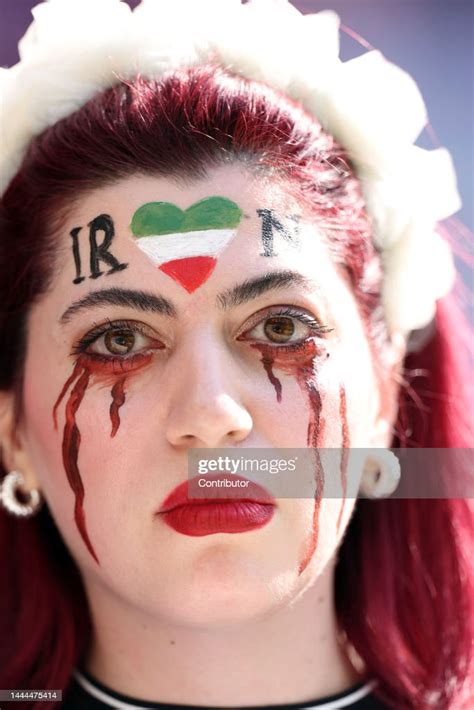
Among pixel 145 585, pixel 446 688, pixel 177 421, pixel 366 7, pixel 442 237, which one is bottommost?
pixel 446 688

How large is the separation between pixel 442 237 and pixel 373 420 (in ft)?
1.48

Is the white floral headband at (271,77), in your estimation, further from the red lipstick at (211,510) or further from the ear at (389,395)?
the red lipstick at (211,510)

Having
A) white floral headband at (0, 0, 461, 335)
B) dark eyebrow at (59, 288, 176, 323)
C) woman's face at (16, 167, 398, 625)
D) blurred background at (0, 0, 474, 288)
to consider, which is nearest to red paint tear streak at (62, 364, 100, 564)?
woman's face at (16, 167, 398, 625)

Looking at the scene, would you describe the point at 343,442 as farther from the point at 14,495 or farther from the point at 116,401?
the point at 14,495

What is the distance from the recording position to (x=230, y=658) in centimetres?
151

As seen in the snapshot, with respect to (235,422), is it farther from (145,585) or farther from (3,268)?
(3,268)

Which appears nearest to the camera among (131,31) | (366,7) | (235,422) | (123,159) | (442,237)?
(235,422)

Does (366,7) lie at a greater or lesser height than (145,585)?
greater

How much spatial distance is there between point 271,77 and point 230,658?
108cm

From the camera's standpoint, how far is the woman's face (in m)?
1.37

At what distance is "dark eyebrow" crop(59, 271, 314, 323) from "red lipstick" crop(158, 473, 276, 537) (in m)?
0.29

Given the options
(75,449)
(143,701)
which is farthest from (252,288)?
(143,701)

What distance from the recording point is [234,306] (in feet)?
4.68

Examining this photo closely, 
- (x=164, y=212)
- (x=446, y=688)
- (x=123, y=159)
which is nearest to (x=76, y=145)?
(x=123, y=159)
